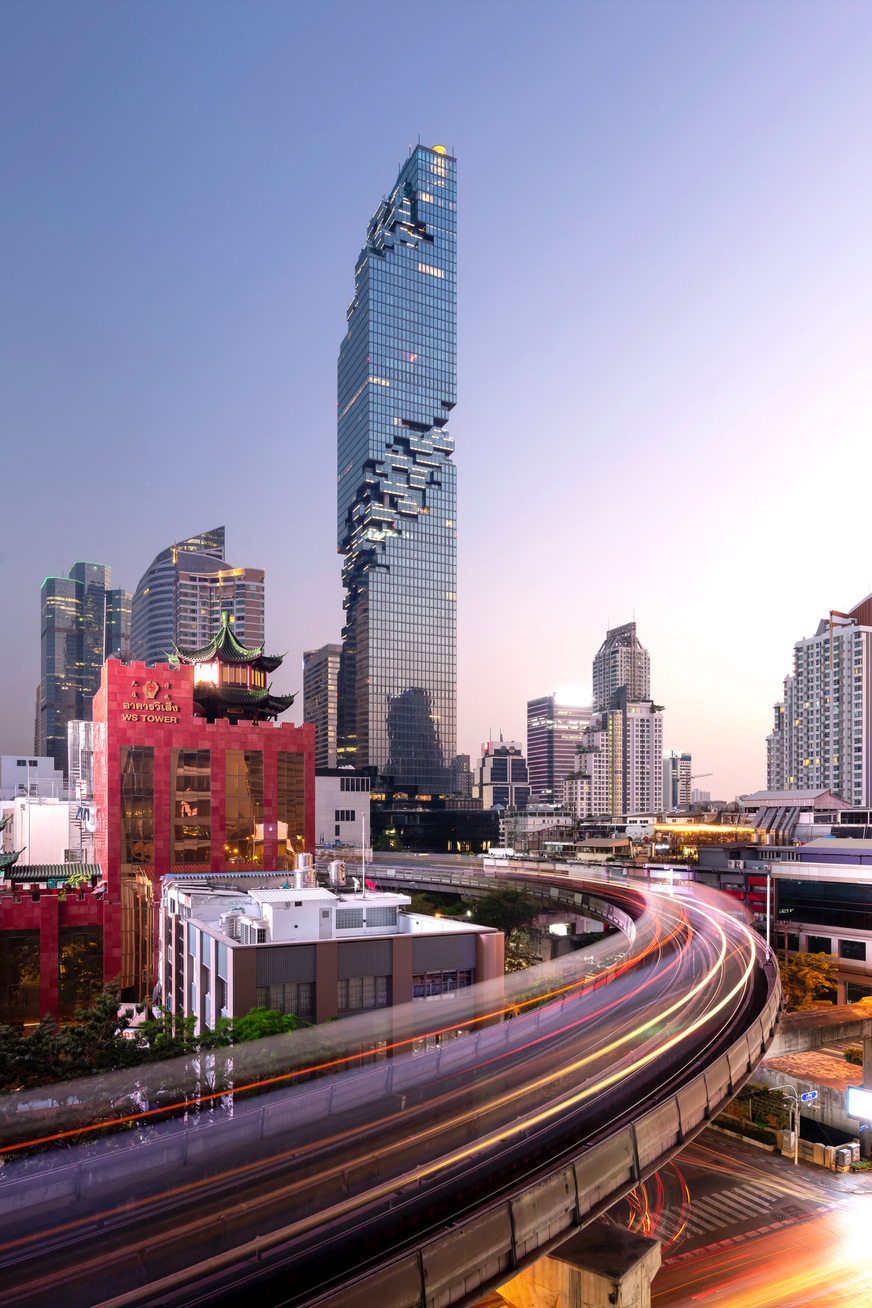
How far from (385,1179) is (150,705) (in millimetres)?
54684

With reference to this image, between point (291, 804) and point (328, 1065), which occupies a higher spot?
point (291, 804)

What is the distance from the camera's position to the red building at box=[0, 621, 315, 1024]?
178 ft

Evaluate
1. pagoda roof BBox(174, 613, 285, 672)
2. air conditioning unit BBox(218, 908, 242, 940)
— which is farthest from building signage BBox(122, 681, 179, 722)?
air conditioning unit BBox(218, 908, 242, 940)

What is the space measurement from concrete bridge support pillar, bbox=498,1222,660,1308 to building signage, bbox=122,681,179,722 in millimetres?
53586

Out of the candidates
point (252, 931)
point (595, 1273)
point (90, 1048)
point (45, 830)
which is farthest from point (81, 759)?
point (595, 1273)

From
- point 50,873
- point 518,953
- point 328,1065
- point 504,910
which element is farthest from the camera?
point 504,910

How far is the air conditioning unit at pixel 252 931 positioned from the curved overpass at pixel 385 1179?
469 inches

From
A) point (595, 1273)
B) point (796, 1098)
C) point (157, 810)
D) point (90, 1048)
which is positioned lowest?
point (796, 1098)

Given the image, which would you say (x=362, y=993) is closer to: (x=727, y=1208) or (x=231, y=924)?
(x=231, y=924)

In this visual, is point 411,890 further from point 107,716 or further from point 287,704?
point 107,716

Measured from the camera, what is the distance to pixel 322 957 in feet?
126

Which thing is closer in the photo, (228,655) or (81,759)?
(228,655)

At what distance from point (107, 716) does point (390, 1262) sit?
191 ft

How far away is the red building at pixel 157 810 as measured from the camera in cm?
5441
